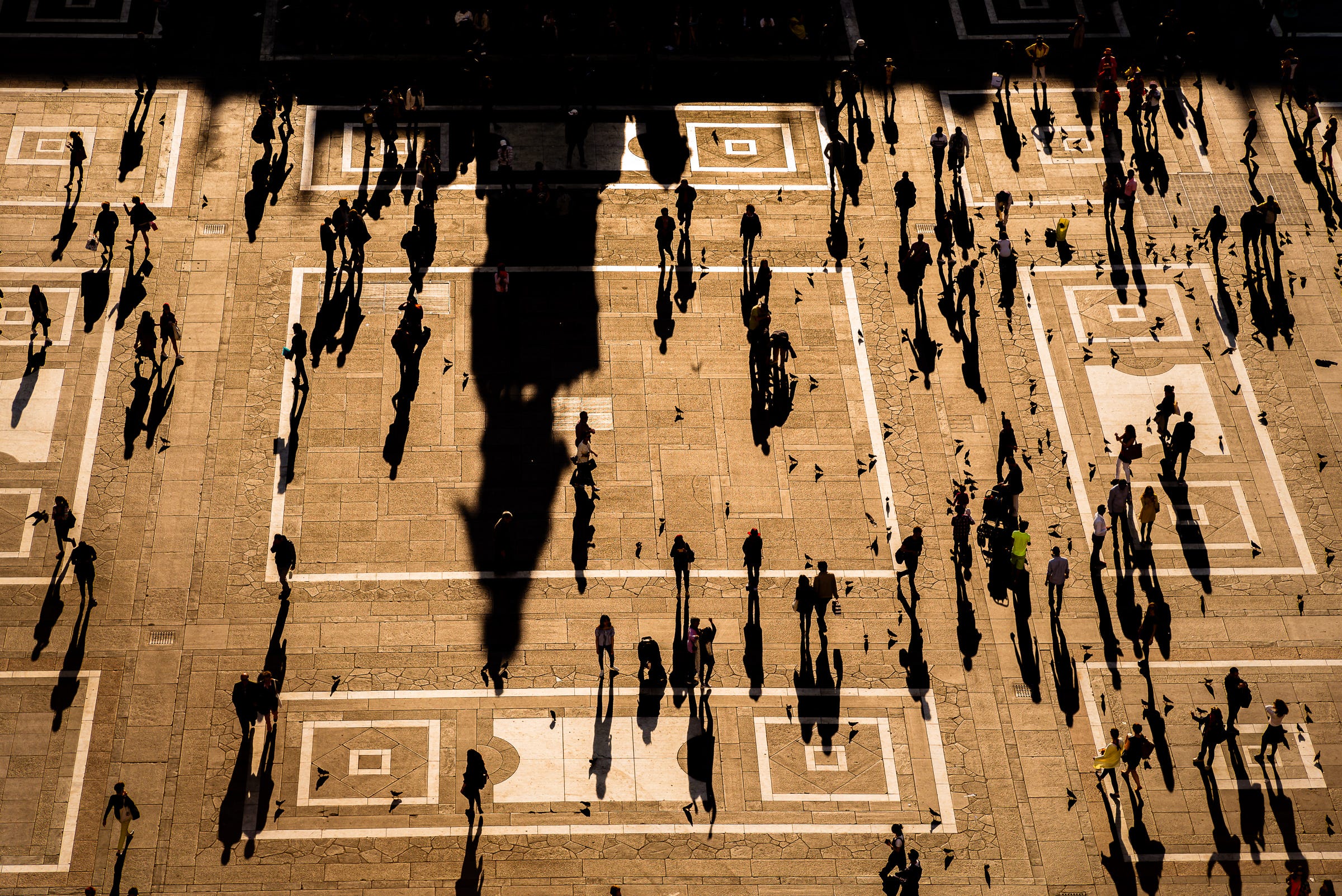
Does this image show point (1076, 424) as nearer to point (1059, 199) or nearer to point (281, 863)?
point (1059, 199)

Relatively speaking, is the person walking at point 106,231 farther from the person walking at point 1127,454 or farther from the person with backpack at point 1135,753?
the person with backpack at point 1135,753

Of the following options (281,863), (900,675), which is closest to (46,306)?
(281,863)

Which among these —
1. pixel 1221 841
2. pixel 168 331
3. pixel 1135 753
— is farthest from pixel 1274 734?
pixel 168 331

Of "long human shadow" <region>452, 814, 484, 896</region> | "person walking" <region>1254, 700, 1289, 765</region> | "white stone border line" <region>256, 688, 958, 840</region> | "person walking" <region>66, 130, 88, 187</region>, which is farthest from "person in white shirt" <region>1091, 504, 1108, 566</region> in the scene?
"person walking" <region>66, 130, 88, 187</region>

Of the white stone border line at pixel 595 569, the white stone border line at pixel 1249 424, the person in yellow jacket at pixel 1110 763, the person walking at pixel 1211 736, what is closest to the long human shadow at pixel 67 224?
the white stone border line at pixel 595 569

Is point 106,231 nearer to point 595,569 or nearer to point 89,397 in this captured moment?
point 89,397

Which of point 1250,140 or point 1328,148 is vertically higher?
point 1250,140
